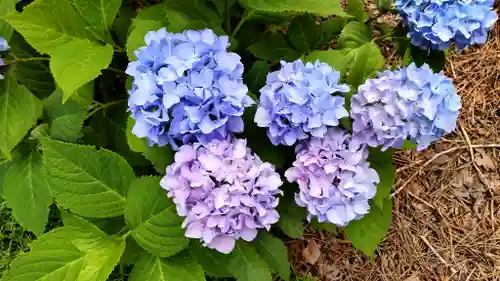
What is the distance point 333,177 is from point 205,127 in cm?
29

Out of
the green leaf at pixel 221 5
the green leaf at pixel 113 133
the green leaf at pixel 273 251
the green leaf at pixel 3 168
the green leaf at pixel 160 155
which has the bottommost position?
the green leaf at pixel 273 251

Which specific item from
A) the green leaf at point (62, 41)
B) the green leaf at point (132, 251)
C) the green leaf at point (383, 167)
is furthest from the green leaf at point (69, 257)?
the green leaf at point (383, 167)

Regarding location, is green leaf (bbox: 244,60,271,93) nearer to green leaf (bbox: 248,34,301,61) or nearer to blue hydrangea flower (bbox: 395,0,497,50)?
green leaf (bbox: 248,34,301,61)

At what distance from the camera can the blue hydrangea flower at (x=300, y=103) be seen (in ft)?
3.67

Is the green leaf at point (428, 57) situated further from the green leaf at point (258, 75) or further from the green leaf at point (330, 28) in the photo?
the green leaf at point (258, 75)

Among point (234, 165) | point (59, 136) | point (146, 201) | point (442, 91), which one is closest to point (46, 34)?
point (59, 136)

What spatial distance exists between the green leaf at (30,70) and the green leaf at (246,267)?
2.36 feet

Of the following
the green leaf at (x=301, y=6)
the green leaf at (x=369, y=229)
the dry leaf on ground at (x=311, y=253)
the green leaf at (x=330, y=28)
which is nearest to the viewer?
the green leaf at (x=301, y=6)

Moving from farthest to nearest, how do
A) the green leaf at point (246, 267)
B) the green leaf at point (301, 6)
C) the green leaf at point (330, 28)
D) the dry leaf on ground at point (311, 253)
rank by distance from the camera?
the dry leaf on ground at point (311, 253) → the green leaf at point (330, 28) → the green leaf at point (246, 267) → the green leaf at point (301, 6)

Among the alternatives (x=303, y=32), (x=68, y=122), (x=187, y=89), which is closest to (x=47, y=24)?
(x=68, y=122)

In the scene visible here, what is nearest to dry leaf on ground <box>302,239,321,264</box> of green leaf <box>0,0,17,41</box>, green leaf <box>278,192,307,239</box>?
green leaf <box>278,192,307,239</box>

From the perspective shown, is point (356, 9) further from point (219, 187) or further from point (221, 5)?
point (219, 187)

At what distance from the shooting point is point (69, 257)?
1271mm

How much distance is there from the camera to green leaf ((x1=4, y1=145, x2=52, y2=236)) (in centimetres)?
153
